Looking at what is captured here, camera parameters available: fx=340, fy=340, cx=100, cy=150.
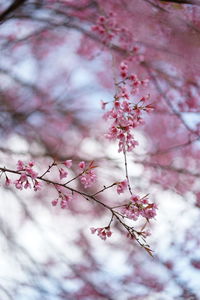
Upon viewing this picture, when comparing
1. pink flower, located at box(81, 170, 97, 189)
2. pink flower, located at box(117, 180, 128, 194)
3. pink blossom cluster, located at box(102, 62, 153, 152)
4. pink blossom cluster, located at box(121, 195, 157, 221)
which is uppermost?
pink blossom cluster, located at box(102, 62, 153, 152)

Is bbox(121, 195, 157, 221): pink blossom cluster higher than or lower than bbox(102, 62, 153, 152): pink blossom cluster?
lower

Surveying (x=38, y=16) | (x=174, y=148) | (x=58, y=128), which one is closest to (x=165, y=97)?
(x=174, y=148)

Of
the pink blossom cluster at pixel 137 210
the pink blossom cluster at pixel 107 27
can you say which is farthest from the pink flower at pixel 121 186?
the pink blossom cluster at pixel 107 27

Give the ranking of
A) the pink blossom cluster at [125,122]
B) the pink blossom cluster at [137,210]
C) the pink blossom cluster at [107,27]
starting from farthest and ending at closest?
1. the pink blossom cluster at [107,27]
2. the pink blossom cluster at [125,122]
3. the pink blossom cluster at [137,210]

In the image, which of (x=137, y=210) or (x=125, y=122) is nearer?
(x=137, y=210)

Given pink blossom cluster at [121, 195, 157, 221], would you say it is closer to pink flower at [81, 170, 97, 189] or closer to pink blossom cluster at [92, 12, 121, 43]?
pink flower at [81, 170, 97, 189]

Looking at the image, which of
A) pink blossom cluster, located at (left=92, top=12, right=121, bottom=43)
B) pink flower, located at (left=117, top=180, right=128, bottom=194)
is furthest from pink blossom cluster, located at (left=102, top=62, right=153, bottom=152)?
pink blossom cluster, located at (left=92, top=12, right=121, bottom=43)

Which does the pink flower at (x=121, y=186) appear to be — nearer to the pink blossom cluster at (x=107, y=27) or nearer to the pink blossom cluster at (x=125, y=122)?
the pink blossom cluster at (x=125, y=122)

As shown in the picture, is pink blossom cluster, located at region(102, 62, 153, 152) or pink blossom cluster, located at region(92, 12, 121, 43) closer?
pink blossom cluster, located at region(102, 62, 153, 152)

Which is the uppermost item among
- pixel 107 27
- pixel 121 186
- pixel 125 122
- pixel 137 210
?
pixel 107 27

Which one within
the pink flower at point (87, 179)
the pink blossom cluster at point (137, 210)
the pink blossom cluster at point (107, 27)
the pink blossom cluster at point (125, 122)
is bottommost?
the pink blossom cluster at point (137, 210)

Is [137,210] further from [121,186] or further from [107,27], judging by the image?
[107,27]

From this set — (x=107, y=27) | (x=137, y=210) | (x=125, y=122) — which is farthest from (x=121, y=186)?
(x=107, y=27)

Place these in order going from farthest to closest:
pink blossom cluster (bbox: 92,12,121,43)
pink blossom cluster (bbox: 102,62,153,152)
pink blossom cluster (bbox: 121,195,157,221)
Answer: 1. pink blossom cluster (bbox: 92,12,121,43)
2. pink blossom cluster (bbox: 102,62,153,152)
3. pink blossom cluster (bbox: 121,195,157,221)
